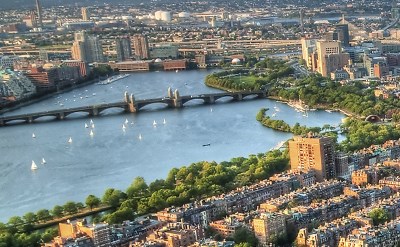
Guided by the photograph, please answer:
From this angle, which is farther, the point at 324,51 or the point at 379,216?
the point at 324,51

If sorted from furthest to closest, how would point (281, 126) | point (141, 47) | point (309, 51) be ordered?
1. point (141, 47)
2. point (309, 51)
3. point (281, 126)

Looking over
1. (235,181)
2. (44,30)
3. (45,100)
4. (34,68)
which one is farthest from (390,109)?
(44,30)

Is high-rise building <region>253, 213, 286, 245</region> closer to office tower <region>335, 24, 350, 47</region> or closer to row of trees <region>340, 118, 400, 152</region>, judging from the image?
row of trees <region>340, 118, 400, 152</region>

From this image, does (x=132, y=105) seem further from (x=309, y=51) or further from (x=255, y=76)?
(x=309, y=51)

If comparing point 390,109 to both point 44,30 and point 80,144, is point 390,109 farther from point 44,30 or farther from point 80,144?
point 44,30

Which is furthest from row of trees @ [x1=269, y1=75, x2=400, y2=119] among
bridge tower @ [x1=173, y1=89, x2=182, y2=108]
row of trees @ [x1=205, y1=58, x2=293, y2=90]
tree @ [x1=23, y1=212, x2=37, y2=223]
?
tree @ [x1=23, y1=212, x2=37, y2=223]

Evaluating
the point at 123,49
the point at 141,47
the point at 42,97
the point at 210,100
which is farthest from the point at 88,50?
the point at 210,100
